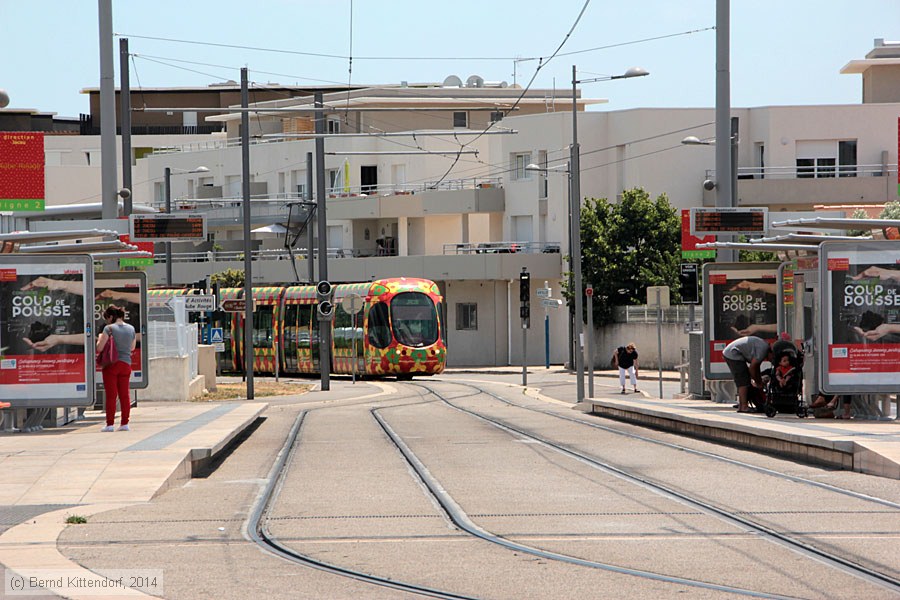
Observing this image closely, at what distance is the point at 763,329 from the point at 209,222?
59.7 metres

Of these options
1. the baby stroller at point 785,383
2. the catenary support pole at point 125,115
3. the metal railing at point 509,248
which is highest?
the catenary support pole at point 125,115

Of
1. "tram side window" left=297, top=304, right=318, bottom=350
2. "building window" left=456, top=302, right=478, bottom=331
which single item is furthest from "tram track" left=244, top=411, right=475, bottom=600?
"building window" left=456, top=302, right=478, bottom=331

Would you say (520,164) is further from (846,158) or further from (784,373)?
(784,373)

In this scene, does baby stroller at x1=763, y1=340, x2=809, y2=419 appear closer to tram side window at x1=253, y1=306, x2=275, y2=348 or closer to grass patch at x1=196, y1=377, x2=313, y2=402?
grass patch at x1=196, y1=377, x2=313, y2=402

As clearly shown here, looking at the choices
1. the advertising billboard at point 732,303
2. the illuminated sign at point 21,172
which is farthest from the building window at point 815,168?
the illuminated sign at point 21,172

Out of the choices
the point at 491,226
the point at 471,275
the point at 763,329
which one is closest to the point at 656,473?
the point at 763,329

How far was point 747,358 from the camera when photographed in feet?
69.8

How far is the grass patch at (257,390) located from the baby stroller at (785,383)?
53.7 ft

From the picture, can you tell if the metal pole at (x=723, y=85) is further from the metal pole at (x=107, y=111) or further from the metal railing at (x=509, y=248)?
the metal railing at (x=509, y=248)

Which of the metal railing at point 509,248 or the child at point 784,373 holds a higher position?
the metal railing at point 509,248

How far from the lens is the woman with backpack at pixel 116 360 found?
1898 centimetres

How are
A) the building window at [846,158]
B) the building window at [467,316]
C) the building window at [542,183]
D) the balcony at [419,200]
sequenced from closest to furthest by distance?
1. the building window at [846,158]
2. the building window at [542,183]
3. the building window at [467,316]
4. the balcony at [419,200]

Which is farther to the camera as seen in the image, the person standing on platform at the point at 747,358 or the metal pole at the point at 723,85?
the metal pole at the point at 723,85

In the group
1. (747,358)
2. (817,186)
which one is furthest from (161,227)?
(817,186)
